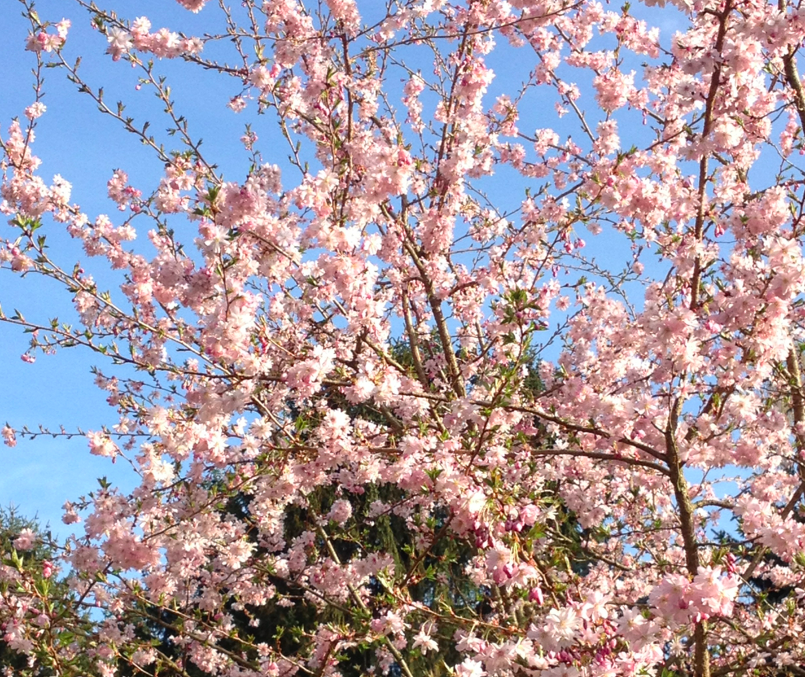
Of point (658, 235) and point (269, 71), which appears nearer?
point (269, 71)

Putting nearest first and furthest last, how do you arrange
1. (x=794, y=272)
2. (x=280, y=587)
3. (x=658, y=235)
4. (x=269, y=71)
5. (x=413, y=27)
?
(x=794, y=272) → (x=269, y=71) → (x=658, y=235) → (x=413, y=27) → (x=280, y=587)

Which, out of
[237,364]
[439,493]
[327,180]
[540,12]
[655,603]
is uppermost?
[540,12]

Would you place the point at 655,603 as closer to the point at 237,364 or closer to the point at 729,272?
the point at 729,272

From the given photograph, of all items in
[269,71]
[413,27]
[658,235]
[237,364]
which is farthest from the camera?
[413,27]

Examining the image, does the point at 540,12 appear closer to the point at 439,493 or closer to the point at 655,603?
the point at 439,493

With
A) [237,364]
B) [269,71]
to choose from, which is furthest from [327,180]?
[269,71]

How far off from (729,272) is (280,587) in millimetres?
10215

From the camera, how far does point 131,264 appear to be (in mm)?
6082

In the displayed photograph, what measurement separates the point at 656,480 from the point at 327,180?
11.0ft

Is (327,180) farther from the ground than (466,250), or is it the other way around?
(466,250)

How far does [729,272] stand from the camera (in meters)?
4.18

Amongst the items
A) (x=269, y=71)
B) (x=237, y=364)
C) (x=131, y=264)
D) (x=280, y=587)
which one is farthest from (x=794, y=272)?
(x=280, y=587)

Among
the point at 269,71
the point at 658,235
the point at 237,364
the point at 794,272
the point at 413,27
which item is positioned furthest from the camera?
the point at 413,27

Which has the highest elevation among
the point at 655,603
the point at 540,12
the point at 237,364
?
the point at 540,12
